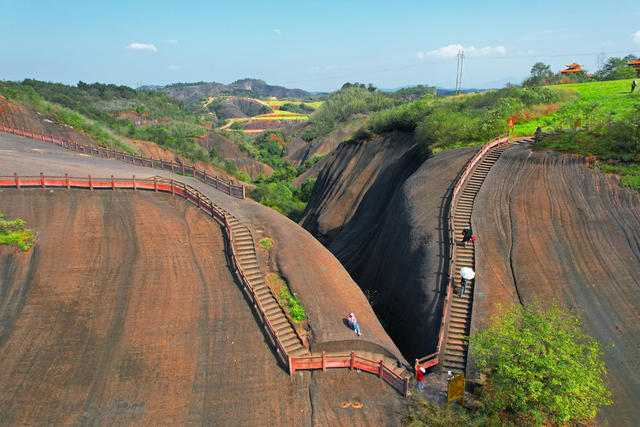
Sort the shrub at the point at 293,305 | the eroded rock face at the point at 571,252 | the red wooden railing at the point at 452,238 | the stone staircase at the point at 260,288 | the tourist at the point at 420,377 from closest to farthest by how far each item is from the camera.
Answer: the tourist at the point at 420,377 → the eroded rock face at the point at 571,252 → the red wooden railing at the point at 452,238 → the stone staircase at the point at 260,288 → the shrub at the point at 293,305

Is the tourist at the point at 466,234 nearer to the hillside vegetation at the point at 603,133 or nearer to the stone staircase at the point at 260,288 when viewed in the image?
the hillside vegetation at the point at 603,133

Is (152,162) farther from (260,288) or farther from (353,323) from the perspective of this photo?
(353,323)

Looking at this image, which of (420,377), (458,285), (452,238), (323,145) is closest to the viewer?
(420,377)

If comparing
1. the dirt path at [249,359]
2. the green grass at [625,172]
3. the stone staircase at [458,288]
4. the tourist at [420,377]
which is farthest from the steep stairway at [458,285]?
the green grass at [625,172]

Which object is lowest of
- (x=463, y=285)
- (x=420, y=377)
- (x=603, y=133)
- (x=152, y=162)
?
(x=420, y=377)

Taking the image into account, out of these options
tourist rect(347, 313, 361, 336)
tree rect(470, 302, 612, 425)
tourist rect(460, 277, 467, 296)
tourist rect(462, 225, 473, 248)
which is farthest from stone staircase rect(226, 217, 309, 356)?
tourist rect(462, 225, 473, 248)

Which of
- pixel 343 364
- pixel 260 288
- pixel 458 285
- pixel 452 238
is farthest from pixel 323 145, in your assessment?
pixel 343 364
